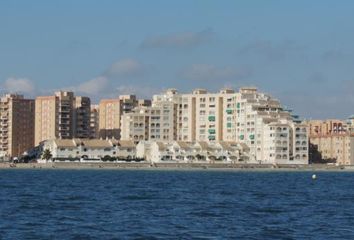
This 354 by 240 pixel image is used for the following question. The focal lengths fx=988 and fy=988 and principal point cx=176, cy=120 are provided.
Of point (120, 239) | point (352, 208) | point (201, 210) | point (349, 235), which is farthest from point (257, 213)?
point (120, 239)

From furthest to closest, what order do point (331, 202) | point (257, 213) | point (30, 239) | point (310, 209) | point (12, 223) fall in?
point (331, 202)
point (310, 209)
point (257, 213)
point (12, 223)
point (30, 239)

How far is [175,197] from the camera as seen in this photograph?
244ft

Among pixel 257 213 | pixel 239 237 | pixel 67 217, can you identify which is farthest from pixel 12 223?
pixel 257 213

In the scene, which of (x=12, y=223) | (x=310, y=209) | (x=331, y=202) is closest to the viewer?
(x=12, y=223)

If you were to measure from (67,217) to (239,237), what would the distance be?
1173 centimetres

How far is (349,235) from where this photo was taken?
44781 mm

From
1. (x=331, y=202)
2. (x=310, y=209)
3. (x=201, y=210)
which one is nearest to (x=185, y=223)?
(x=201, y=210)

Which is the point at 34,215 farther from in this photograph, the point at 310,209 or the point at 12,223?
the point at 310,209

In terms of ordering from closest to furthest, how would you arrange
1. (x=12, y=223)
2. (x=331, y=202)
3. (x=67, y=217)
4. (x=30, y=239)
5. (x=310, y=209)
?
(x=30, y=239) → (x=12, y=223) → (x=67, y=217) → (x=310, y=209) → (x=331, y=202)

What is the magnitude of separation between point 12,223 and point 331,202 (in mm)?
29125

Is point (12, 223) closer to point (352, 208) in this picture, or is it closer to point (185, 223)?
point (185, 223)

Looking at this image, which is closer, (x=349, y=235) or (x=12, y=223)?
(x=349, y=235)

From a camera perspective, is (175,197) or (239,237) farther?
(175,197)

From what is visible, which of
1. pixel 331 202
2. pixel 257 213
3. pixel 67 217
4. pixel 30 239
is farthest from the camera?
pixel 331 202
